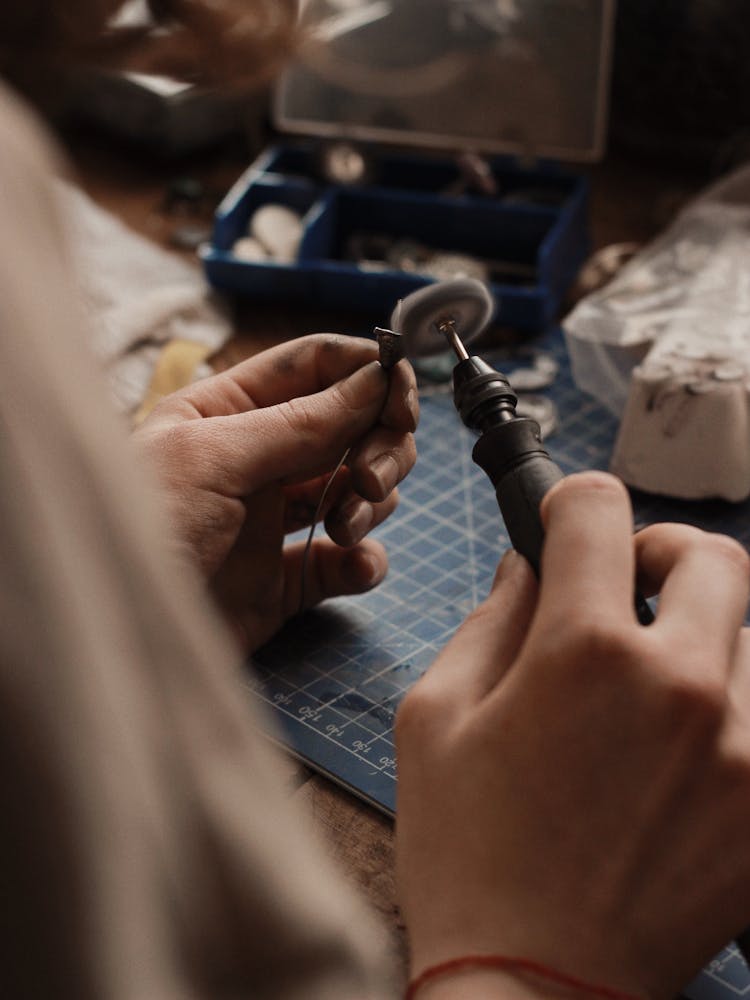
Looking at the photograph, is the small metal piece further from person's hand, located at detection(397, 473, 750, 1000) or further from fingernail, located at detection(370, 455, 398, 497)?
person's hand, located at detection(397, 473, 750, 1000)

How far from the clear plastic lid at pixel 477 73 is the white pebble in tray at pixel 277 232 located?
0.21 metres

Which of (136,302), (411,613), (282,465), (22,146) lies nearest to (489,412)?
(282,465)

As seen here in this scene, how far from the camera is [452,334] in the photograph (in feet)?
2.53

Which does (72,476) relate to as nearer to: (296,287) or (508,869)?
(508,869)

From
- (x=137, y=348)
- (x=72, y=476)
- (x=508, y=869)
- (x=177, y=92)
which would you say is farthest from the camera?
(x=177, y=92)

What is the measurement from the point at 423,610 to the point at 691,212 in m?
0.72

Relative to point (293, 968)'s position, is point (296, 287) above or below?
below

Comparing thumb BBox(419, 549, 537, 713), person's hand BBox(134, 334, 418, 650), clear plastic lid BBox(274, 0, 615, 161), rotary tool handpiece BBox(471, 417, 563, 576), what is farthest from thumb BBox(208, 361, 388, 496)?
clear plastic lid BBox(274, 0, 615, 161)

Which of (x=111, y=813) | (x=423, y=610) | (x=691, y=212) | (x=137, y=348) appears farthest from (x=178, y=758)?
(x=691, y=212)

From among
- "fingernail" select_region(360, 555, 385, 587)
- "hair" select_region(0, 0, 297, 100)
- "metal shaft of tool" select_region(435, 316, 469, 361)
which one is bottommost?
"fingernail" select_region(360, 555, 385, 587)

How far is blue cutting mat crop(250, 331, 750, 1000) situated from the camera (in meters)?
0.77

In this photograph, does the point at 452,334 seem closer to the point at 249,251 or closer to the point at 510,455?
the point at 510,455

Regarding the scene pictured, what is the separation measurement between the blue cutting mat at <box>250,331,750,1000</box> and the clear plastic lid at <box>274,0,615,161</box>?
499mm

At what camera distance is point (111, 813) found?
293mm
